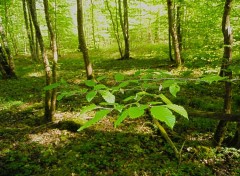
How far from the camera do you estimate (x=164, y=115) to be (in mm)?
918

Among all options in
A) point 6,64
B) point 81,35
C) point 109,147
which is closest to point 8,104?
point 81,35

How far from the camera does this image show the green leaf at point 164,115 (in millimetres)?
909

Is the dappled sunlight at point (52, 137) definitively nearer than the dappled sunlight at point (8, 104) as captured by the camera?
Yes

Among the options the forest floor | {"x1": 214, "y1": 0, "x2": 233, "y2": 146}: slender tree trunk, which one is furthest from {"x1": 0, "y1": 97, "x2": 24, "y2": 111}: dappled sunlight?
{"x1": 214, "y1": 0, "x2": 233, "y2": 146}: slender tree trunk

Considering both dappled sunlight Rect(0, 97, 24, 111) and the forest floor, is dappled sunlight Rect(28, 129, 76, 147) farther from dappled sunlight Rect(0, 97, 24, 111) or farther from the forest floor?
dappled sunlight Rect(0, 97, 24, 111)

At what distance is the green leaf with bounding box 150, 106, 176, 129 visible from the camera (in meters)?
0.91

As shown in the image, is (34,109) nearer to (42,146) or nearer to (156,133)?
(42,146)

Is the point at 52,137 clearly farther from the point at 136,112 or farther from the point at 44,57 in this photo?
the point at 136,112

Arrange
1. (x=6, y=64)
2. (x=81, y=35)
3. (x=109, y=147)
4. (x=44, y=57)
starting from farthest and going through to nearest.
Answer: (x=6, y=64) < (x=81, y=35) < (x=44, y=57) < (x=109, y=147)

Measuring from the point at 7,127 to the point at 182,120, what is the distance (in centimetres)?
565

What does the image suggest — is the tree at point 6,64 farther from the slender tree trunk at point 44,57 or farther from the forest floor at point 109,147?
the slender tree trunk at point 44,57

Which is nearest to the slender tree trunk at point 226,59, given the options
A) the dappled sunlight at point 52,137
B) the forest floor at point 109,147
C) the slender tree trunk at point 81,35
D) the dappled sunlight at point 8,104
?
the forest floor at point 109,147

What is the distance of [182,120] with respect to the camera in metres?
7.30

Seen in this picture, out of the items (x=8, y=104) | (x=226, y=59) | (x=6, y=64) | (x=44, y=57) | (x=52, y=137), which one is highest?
(x=44, y=57)
